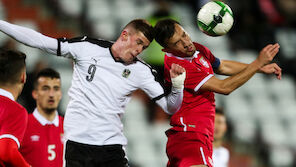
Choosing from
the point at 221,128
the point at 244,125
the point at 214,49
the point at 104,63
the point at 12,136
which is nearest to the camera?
the point at 12,136

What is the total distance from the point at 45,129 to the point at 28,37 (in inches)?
62.7

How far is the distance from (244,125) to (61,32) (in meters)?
3.83

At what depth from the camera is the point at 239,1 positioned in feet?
37.3

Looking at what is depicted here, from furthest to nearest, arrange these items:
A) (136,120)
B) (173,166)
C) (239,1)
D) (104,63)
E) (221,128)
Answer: (239,1) < (136,120) < (221,128) < (173,166) < (104,63)

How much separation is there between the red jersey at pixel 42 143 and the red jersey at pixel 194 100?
1346 mm

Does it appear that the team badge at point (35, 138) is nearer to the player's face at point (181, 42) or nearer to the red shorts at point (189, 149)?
the red shorts at point (189, 149)

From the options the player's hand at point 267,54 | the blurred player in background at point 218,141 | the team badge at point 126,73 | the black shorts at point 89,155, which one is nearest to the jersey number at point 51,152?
the black shorts at point 89,155

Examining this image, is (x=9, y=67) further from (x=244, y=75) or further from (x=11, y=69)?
(x=244, y=75)

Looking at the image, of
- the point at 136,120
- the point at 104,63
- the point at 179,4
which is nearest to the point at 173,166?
the point at 104,63

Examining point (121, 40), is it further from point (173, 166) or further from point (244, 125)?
point (244, 125)

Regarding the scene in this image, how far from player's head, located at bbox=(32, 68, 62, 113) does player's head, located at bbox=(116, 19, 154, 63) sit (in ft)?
5.05

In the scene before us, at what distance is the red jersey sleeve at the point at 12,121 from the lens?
3677 millimetres

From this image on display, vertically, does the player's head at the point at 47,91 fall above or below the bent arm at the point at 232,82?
below

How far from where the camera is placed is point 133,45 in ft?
14.1
